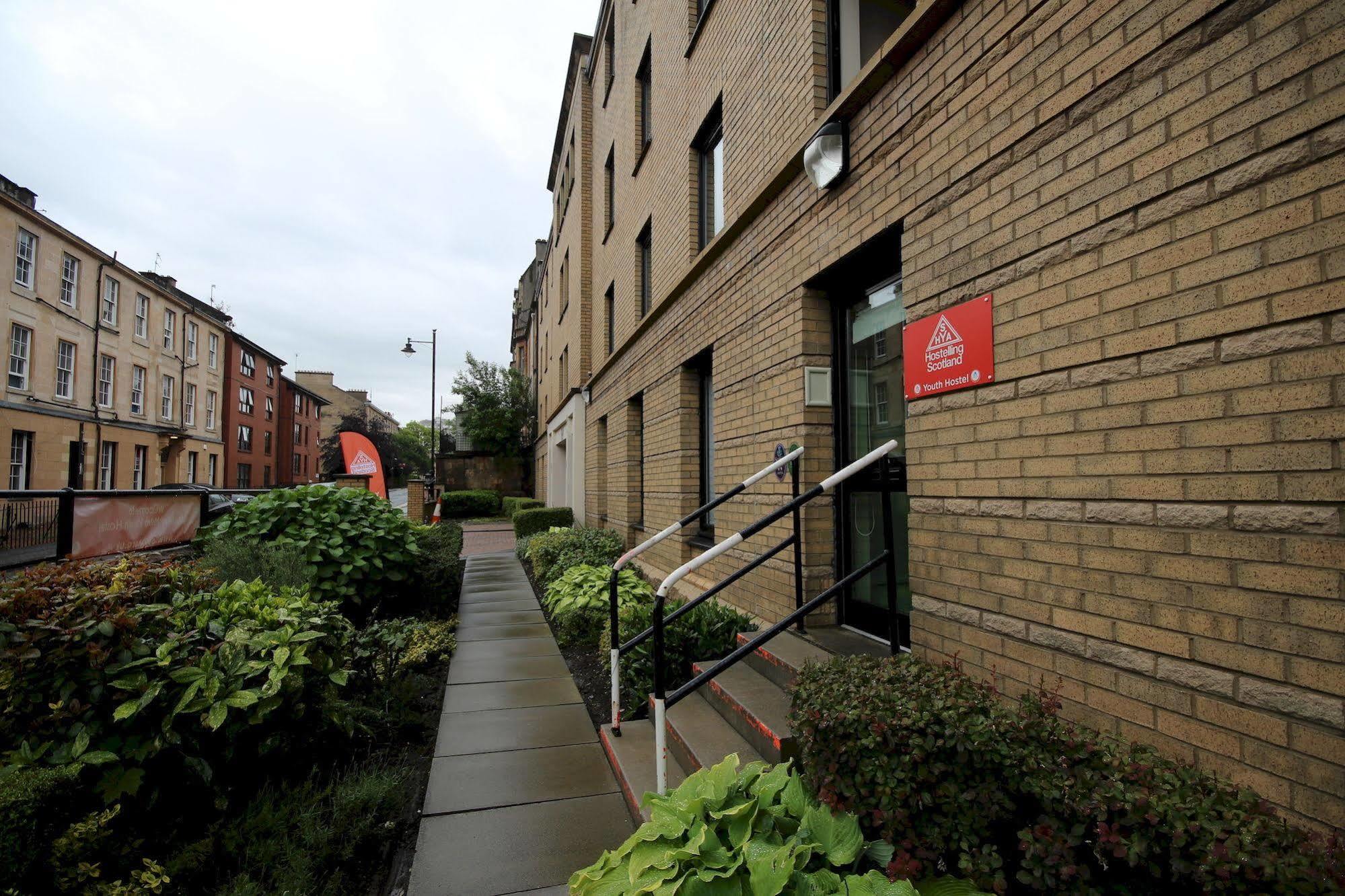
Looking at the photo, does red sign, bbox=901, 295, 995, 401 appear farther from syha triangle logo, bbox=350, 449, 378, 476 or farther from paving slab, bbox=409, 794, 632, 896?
syha triangle logo, bbox=350, 449, 378, 476

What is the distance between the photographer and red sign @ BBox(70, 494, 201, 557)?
502cm

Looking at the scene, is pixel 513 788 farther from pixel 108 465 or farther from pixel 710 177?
pixel 108 465

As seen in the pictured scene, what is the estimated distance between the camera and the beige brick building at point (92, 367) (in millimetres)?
19359

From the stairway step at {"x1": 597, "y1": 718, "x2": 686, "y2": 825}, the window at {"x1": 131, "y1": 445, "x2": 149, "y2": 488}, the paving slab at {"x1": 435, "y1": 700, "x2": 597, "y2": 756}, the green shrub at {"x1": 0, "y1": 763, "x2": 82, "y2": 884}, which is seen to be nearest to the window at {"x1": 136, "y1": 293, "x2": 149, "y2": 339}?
the window at {"x1": 131, "y1": 445, "x2": 149, "y2": 488}

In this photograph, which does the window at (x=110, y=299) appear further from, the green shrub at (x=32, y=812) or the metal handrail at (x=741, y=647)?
the metal handrail at (x=741, y=647)

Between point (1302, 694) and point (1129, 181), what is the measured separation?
157 cm

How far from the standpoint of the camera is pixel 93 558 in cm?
500

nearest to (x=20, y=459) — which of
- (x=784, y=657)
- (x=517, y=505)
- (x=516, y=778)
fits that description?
(x=517, y=505)

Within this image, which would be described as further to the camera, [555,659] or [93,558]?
[555,659]

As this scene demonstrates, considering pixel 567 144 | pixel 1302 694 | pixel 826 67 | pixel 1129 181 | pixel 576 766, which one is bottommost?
pixel 576 766

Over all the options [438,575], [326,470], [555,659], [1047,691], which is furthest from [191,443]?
[1047,691]

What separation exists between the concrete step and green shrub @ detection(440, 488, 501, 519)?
24236 millimetres

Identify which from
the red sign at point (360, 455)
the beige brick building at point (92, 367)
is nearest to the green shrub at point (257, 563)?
the red sign at point (360, 455)

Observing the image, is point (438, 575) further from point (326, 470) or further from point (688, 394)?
point (326, 470)
